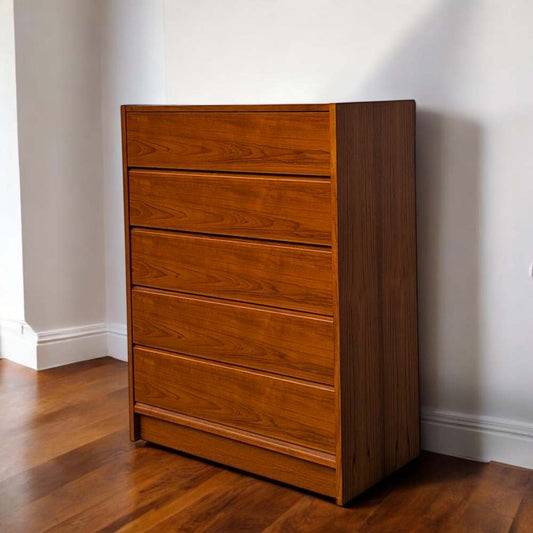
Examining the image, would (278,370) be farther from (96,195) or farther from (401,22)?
(96,195)

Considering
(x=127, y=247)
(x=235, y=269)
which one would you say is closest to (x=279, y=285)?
(x=235, y=269)

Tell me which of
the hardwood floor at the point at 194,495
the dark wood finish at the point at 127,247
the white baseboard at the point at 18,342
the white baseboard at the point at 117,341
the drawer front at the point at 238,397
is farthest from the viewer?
the white baseboard at the point at 117,341

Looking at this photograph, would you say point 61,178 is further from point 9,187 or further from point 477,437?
point 477,437

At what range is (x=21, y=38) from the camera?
10.1 feet

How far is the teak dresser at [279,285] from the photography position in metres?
1.94

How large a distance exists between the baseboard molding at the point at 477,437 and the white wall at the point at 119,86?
4.86 ft

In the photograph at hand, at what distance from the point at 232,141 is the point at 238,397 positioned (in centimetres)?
67

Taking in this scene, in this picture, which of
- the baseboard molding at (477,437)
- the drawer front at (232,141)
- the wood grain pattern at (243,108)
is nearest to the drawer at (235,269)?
the drawer front at (232,141)

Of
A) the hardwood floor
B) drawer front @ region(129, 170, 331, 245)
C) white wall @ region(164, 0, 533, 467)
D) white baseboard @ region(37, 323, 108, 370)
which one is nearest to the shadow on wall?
white wall @ region(164, 0, 533, 467)

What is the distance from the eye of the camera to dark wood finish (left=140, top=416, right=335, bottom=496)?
79.5 inches

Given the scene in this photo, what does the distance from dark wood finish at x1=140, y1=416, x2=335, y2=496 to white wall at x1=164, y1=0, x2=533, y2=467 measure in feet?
1.50

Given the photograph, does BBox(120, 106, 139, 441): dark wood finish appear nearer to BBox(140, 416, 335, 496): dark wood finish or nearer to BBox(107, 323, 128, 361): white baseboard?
BBox(140, 416, 335, 496): dark wood finish

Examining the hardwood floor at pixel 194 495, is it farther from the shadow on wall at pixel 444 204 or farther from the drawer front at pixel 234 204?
the drawer front at pixel 234 204

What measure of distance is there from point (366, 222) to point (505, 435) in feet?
2.38
